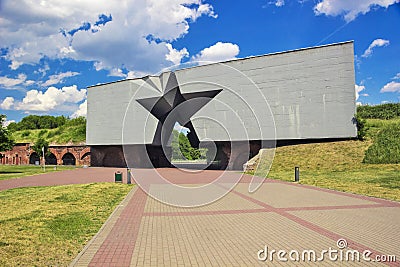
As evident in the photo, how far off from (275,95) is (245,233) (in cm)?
2337

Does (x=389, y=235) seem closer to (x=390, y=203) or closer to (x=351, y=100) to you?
(x=390, y=203)

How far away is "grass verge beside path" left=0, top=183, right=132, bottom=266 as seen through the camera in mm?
Answer: 5660

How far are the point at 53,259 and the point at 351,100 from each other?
2672 cm

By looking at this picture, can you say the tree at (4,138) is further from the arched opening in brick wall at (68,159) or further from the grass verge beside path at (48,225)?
the arched opening in brick wall at (68,159)

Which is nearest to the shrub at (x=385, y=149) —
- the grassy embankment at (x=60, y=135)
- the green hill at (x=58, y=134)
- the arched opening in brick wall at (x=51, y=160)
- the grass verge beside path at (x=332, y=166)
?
the grass verge beside path at (x=332, y=166)

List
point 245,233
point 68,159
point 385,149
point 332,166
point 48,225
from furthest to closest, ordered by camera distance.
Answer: point 68,159, point 385,149, point 332,166, point 48,225, point 245,233

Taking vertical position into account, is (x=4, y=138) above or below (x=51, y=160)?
above

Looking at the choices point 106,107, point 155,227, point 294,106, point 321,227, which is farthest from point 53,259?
point 106,107

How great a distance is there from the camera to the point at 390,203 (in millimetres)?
10969

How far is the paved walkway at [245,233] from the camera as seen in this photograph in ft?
18.0

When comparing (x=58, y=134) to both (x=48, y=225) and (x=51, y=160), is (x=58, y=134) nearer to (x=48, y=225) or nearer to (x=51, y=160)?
(x=51, y=160)

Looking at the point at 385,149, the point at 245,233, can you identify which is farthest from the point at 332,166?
the point at 245,233

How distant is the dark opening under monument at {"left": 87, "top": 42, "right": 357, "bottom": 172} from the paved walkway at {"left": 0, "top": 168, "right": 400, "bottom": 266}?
1739 cm

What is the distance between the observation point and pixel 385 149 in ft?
80.2
